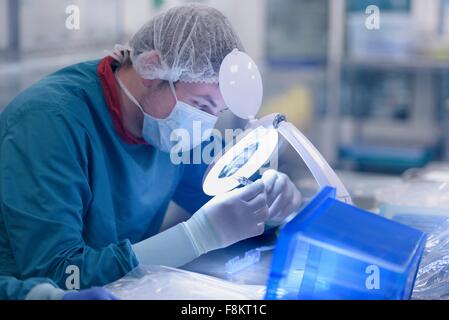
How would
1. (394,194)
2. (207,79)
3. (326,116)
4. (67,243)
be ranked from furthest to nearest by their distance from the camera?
(326,116) < (394,194) < (207,79) < (67,243)

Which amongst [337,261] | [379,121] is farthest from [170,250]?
[379,121]

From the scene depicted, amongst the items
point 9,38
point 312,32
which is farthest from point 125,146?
point 312,32

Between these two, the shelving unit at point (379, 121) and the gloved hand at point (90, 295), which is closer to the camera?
the gloved hand at point (90, 295)

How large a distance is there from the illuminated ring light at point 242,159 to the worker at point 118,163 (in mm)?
35

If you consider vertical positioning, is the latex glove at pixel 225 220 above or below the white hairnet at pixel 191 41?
below

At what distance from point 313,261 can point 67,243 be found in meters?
0.41

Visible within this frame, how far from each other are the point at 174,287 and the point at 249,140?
0.30m

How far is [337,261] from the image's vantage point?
3.56 feet

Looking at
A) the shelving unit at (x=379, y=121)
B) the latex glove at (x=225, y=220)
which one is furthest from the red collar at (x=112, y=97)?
the shelving unit at (x=379, y=121)

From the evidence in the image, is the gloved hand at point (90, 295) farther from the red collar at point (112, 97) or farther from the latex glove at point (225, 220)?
the red collar at point (112, 97)

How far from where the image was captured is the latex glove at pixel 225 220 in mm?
1306

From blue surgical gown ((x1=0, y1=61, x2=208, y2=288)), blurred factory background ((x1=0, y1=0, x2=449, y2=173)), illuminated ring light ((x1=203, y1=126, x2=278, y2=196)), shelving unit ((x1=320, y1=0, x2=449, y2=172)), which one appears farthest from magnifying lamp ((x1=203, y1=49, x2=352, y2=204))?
shelving unit ((x1=320, y1=0, x2=449, y2=172))

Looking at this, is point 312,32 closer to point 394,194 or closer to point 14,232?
point 394,194

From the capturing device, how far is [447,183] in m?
1.99
